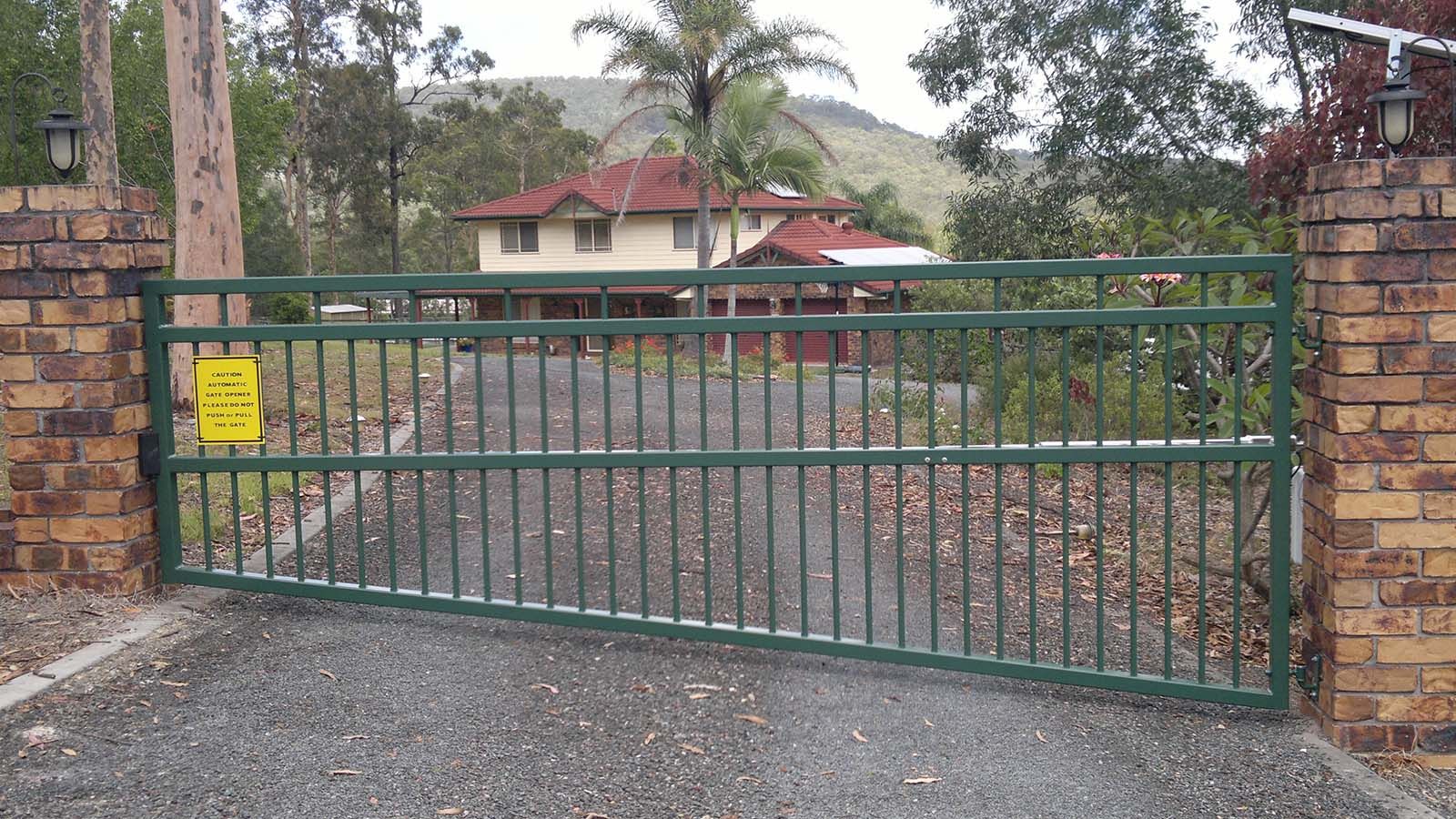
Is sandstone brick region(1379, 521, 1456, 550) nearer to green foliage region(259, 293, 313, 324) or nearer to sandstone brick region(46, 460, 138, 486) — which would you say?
sandstone brick region(46, 460, 138, 486)

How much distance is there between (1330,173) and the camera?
416 centimetres

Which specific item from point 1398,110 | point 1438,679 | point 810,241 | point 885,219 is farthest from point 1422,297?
point 885,219

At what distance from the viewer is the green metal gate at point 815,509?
14.8ft

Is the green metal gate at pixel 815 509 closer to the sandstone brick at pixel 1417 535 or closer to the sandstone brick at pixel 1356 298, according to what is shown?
the sandstone brick at pixel 1356 298

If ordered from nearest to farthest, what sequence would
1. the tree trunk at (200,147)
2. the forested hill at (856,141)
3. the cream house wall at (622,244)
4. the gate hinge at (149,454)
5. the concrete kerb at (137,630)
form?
1. the concrete kerb at (137,630)
2. the gate hinge at (149,454)
3. the tree trunk at (200,147)
4. the cream house wall at (622,244)
5. the forested hill at (856,141)

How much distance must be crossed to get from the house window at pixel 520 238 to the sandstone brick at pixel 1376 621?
39847 mm

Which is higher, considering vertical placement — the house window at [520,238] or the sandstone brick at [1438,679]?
the house window at [520,238]

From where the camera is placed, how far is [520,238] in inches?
1681

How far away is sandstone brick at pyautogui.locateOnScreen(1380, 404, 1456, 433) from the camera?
4.12m

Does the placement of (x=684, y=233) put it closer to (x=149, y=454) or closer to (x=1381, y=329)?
(x=149, y=454)

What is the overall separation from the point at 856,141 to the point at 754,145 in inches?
2714

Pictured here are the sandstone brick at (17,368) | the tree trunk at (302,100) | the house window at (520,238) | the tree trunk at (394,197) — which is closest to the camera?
the sandstone brick at (17,368)

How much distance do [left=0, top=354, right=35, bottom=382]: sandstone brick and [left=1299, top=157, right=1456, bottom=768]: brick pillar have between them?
5.28 meters

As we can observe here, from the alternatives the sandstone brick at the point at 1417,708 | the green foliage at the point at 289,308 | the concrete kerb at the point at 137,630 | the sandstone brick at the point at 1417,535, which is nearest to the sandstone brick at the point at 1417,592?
the sandstone brick at the point at 1417,535
